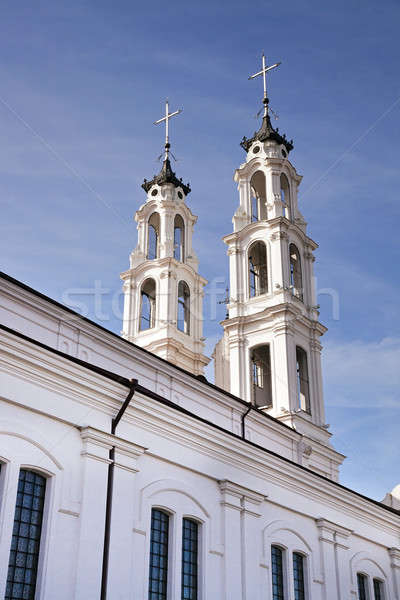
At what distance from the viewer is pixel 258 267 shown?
4344 centimetres

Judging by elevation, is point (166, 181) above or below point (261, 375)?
above

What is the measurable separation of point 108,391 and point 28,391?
2.37 metres

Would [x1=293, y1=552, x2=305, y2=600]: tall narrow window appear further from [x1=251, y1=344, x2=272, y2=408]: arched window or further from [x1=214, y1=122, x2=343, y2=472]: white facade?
[x1=251, y1=344, x2=272, y2=408]: arched window

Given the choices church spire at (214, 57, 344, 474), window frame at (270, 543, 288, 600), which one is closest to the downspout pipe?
window frame at (270, 543, 288, 600)

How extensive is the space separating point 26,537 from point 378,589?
18226 mm

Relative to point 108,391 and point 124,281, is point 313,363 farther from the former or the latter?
point 108,391

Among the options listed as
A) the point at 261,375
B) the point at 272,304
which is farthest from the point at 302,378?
the point at 272,304

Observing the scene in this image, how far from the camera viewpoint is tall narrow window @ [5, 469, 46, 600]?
15102 mm

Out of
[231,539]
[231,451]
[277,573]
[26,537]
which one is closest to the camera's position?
[26,537]

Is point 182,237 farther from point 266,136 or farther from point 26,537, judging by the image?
point 26,537

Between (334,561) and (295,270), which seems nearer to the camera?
(334,561)

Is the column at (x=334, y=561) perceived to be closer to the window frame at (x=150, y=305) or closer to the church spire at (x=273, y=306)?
the church spire at (x=273, y=306)

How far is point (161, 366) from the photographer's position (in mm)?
29609

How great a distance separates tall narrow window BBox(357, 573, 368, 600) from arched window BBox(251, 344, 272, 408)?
1266 centimetres
